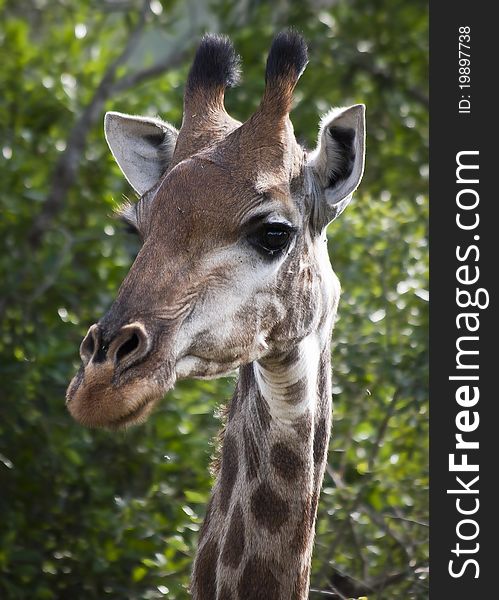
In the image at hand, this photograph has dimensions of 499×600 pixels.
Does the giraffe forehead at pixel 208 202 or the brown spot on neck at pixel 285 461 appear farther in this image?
the brown spot on neck at pixel 285 461

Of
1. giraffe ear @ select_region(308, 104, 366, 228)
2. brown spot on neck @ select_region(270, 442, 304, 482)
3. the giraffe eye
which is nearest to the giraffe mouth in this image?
the giraffe eye

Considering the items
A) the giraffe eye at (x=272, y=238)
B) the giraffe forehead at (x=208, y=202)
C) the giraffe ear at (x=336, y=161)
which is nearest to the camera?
the giraffe forehead at (x=208, y=202)

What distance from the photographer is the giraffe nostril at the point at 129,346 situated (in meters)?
3.73

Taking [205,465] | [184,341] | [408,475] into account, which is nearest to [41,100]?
[205,465]

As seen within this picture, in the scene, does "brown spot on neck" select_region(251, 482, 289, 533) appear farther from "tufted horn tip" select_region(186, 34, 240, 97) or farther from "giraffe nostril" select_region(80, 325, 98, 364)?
"tufted horn tip" select_region(186, 34, 240, 97)

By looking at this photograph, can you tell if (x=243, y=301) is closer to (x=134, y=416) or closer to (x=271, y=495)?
→ (x=134, y=416)

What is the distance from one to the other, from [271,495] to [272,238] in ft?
3.23

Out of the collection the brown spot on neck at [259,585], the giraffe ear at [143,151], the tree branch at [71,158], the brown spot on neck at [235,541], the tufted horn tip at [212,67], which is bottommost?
the brown spot on neck at [259,585]

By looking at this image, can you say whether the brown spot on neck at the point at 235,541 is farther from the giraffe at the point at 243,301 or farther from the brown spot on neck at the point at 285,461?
the brown spot on neck at the point at 285,461

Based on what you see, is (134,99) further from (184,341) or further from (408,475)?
(184,341)

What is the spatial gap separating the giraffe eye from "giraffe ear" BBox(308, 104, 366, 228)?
31 centimetres

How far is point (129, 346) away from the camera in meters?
3.75

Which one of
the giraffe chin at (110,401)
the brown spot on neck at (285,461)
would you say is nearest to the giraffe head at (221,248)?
the giraffe chin at (110,401)

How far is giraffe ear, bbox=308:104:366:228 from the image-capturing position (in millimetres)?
4574
